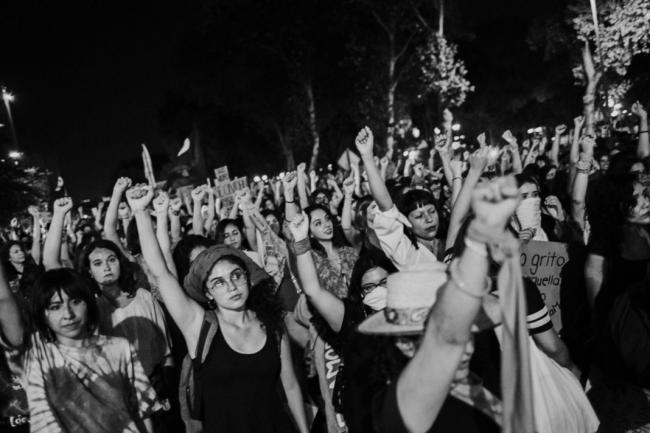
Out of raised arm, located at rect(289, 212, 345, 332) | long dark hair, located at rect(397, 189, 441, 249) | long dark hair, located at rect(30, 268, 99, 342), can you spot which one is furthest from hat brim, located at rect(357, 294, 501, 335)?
long dark hair, located at rect(397, 189, 441, 249)

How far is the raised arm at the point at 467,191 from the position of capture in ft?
12.5

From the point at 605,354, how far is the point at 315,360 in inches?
75.1

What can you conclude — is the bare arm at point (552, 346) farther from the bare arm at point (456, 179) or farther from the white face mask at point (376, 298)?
the bare arm at point (456, 179)

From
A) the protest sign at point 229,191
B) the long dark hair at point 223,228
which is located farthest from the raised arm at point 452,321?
the protest sign at point 229,191

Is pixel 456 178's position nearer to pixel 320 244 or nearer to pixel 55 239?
pixel 320 244

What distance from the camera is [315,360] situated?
3996mm

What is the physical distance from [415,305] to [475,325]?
8.6 inches

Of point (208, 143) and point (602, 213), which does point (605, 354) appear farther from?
point (208, 143)

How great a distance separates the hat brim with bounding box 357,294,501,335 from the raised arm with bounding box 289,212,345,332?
1166 millimetres

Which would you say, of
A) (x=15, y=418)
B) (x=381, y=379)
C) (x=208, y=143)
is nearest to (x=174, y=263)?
(x=15, y=418)

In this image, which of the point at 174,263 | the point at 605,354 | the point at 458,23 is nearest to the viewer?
the point at 605,354

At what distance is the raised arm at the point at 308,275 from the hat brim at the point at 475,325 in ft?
3.82

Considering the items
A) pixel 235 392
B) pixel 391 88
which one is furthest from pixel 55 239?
pixel 391 88

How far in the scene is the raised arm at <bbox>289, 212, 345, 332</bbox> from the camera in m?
3.22
